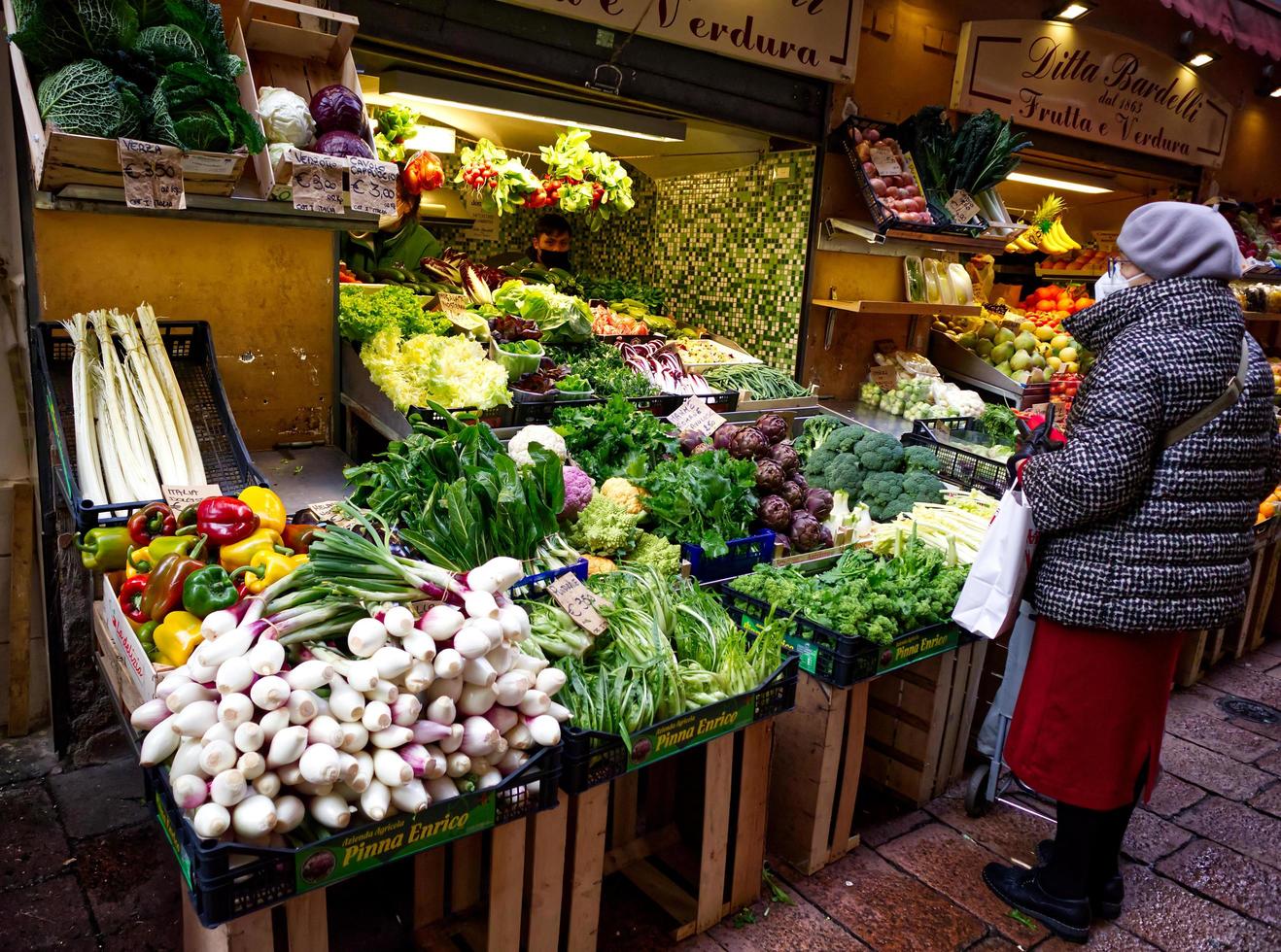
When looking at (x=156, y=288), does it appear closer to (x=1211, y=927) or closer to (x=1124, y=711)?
(x=1124, y=711)

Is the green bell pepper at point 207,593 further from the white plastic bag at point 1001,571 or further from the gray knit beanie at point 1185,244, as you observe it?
the gray knit beanie at point 1185,244

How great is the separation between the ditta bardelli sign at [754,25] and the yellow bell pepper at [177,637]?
3281 mm

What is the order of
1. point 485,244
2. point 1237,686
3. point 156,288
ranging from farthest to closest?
point 485,244, point 1237,686, point 156,288

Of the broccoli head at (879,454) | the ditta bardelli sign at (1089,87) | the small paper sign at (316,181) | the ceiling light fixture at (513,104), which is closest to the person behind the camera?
the small paper sign at (316,181)

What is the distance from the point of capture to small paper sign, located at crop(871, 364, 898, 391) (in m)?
6.61

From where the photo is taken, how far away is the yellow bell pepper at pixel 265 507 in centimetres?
286

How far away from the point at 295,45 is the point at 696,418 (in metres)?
2.41

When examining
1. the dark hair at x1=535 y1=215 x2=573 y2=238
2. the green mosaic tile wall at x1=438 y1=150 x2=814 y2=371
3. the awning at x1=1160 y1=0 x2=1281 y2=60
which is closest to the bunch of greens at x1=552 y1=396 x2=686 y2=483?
the green mosaic tile wall at x1=438 y1=150 x2=814 y2=371

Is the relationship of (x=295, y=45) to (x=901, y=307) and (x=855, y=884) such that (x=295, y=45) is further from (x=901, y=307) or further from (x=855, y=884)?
(x=901, y=307)

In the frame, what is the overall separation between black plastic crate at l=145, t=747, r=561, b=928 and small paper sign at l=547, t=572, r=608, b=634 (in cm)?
46

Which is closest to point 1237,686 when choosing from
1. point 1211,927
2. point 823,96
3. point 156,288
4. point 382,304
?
point 1211,927

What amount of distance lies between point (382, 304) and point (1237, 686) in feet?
17.5

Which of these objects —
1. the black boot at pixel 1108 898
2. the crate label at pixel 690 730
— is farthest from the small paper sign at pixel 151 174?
the black boot at pixel 1108 898

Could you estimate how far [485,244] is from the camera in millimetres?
7742
